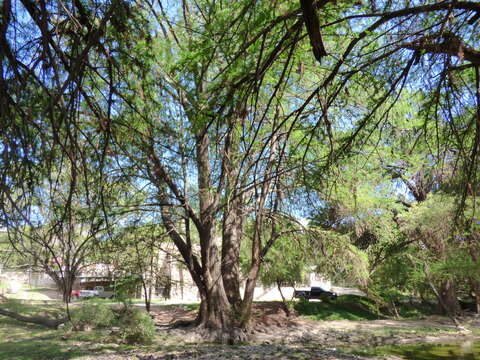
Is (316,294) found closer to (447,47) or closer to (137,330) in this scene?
(137,330)

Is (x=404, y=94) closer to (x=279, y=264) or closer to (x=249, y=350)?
(x=249, y=350)

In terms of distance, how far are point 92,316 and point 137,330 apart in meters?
2.32

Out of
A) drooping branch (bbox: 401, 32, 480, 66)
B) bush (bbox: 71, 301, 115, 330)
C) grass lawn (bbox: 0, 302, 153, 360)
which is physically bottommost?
grass lawn (bbox: 0, 302, 153, 360)

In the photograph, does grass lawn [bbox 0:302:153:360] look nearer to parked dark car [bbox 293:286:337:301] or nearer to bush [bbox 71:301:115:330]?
bush [bbox 71:301:115:330]

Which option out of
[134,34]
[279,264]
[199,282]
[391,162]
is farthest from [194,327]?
[134,34]

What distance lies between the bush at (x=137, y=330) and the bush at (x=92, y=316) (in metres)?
1.47

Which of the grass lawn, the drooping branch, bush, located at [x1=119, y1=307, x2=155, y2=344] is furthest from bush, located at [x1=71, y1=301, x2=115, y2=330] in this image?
the drooping branch

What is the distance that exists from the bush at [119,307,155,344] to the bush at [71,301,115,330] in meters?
1.47

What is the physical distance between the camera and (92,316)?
38.2 ft

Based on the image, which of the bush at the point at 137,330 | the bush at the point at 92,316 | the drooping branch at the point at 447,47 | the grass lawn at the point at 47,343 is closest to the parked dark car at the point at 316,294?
the bush at the point at 92,316

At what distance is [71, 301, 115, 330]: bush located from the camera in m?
11.6

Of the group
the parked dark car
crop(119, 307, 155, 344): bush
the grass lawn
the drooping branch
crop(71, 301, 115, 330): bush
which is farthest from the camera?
the parked dark car

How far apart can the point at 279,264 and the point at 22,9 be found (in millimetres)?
14974

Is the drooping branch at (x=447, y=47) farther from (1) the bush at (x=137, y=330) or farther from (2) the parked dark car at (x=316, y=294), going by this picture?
(2) the parked dark car at (x=316, y=294)
